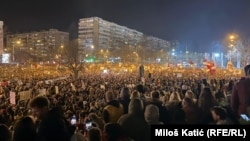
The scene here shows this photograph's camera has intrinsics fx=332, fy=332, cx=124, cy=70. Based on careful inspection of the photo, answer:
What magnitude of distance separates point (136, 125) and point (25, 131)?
5.97 feet

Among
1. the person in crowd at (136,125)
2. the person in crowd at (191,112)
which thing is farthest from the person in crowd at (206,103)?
the person in crowd at (136,125)

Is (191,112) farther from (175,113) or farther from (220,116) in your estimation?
(220,116)

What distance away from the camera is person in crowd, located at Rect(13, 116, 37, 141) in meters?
4.67

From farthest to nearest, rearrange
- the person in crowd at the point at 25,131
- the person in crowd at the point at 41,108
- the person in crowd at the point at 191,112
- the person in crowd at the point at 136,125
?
the person in crowd at the point at 191,112 → the person in crowd at the point at 136,125 → the person in crowd at the point at 41,108 → the person in crowd at the point at 25,131

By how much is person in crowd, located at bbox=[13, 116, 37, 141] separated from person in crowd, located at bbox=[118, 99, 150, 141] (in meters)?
1.50

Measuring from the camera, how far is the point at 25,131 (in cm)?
470

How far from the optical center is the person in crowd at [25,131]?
4.67m

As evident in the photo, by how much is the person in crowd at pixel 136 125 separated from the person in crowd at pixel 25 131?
1.50 m

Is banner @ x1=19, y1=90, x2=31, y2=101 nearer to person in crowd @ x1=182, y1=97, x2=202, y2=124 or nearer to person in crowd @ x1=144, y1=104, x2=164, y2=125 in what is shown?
person in crowd @ x1=182, y1=97, x2=202, y2=124

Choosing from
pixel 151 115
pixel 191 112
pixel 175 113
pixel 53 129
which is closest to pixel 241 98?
pixel 191 112

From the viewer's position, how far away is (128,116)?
18.7ft

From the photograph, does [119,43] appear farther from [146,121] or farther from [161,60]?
[146,121]

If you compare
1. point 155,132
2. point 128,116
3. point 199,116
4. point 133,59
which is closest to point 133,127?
point 128,116

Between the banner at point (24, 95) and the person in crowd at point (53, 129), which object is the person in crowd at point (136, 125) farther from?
the banner at point (24, 95)
